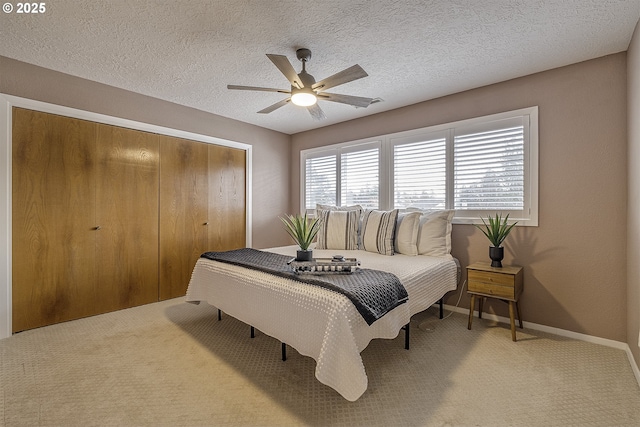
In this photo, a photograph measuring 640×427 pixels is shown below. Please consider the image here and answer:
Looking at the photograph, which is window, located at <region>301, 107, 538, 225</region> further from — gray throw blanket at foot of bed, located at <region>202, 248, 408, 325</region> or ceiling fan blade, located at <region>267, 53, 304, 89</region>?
ceiling fan blade, located at <region>267, 53, 304, 89</region>

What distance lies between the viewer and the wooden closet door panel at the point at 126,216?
314 centimetres

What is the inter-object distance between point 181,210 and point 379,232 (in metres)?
2.51

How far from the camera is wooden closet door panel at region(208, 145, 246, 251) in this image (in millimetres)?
4086

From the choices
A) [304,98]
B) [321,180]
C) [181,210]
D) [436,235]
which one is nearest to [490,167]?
[436,235]

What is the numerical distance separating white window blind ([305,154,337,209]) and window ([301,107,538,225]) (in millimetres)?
19

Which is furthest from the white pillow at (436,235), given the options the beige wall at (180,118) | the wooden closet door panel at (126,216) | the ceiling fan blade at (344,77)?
the wooden closet door panel at (126,216)

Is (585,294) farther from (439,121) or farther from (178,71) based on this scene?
(178,71)

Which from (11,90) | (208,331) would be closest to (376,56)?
(208,331)

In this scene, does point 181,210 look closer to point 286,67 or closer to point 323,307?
point 286,67

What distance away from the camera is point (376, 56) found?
2527mm

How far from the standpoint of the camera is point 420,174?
3.56m

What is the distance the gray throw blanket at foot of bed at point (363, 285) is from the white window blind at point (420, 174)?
1695 mm

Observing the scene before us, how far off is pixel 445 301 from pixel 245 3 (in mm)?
3352

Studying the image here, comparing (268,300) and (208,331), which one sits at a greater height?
(268,300)
